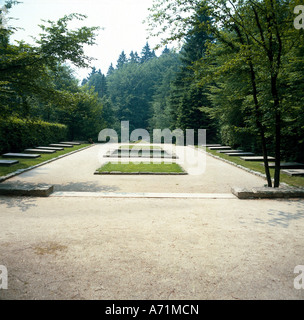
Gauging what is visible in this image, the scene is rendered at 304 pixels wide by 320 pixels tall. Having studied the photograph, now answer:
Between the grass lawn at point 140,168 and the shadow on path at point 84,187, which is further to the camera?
the grass lawn at point 140,168

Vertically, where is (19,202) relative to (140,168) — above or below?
below

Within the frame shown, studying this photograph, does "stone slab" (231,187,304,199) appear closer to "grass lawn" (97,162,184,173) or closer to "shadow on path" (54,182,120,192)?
"shadow on path" (54,182,120,192)

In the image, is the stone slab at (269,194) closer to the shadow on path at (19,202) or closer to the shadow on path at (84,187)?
the shadow on path at (84,187)

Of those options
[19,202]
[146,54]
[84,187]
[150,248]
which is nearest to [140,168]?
[84,187]

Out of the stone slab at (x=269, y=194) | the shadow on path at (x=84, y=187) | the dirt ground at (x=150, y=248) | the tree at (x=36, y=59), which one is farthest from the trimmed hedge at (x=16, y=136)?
the stone slab at (x=269, y=194)

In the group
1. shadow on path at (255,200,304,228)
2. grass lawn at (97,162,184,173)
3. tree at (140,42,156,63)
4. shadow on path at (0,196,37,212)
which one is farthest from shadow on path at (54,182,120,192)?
tree at (140,42,156,63)

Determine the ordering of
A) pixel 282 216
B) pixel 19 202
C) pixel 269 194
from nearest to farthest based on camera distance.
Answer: pixel 282 216
pixel 19 202
pixel 269 194

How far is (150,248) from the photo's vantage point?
3340 millimetres

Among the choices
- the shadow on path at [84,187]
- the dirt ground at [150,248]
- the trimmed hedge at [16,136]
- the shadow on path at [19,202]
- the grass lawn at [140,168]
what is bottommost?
the dirt ground at [150,248]

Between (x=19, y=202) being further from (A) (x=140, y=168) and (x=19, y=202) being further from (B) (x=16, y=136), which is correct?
(B) (x=16, y=136)

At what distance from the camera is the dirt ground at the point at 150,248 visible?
246 centimetres

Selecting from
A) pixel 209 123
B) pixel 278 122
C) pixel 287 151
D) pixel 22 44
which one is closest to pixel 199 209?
pixel 278 122

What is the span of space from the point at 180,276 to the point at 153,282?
13.2 inches
